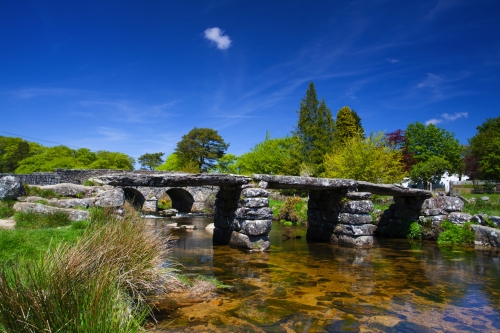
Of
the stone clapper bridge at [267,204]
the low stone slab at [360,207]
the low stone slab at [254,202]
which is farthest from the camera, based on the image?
the low stone slab at [360,207]

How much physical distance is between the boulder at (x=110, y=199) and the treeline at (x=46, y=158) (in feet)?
132

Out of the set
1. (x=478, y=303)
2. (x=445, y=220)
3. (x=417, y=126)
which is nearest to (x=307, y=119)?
(x=417, y=126)

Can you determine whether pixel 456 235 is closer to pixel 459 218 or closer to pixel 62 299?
pixel 459 218

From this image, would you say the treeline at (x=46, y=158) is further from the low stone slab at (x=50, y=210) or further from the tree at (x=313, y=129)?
the low stone slab at (x=50, y=210)

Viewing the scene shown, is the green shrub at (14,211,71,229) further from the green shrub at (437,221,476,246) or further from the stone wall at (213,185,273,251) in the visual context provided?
the green shrub at (437,221,476,246)

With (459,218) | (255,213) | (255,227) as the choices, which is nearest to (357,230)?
(255,227)

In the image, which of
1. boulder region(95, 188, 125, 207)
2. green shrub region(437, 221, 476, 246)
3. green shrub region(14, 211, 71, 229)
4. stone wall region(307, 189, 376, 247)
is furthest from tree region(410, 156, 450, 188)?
green shrub region(14, 211, 71, 229)

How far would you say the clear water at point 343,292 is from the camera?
5059 millimetres

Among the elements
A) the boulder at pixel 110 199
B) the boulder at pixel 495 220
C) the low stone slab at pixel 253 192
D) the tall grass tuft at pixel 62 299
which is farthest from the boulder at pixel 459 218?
the tall grass tuft at pixel 62 299

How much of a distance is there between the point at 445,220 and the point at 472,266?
19.1 feet

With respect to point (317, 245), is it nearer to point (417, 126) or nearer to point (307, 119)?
point (307, 119)

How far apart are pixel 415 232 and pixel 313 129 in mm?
24383

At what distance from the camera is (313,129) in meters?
38.5

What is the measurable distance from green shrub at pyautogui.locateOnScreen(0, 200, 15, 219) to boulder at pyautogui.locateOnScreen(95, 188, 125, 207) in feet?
7.03
